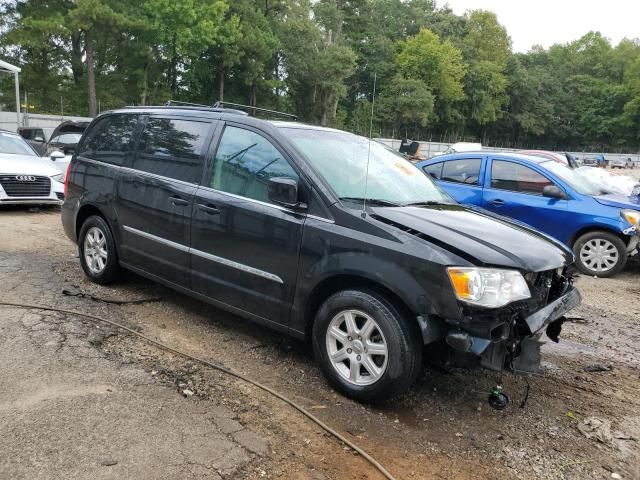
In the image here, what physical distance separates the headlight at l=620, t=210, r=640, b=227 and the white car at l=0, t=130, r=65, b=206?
908cm

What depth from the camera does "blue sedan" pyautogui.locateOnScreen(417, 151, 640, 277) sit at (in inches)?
287

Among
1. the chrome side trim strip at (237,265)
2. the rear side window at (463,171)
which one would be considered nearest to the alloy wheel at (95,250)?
the chrome side trim strip at (237,265)

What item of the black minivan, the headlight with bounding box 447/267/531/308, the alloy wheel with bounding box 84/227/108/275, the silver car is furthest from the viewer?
the silver car

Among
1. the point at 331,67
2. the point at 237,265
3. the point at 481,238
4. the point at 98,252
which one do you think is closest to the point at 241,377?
the point at 237,265

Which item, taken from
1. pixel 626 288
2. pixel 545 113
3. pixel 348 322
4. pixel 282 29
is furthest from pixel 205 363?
pixel 545 113

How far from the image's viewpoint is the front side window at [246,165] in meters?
3.93

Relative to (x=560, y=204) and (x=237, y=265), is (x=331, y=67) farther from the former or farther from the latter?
(x=237, y=265)

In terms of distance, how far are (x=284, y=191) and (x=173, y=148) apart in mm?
1537

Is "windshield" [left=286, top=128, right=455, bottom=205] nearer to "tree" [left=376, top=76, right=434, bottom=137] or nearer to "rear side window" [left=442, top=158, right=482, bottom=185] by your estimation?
"rear side window" [left=442, top=158, right=482, bottom=185]

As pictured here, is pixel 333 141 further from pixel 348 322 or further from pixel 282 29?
pixel 282 29

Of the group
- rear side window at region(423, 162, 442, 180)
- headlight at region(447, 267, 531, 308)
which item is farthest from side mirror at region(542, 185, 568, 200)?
headlight at region(447, 267, 531, 308)

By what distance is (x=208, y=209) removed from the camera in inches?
165

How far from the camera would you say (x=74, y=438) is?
2.82 m

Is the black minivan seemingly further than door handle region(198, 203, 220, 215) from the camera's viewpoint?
No
